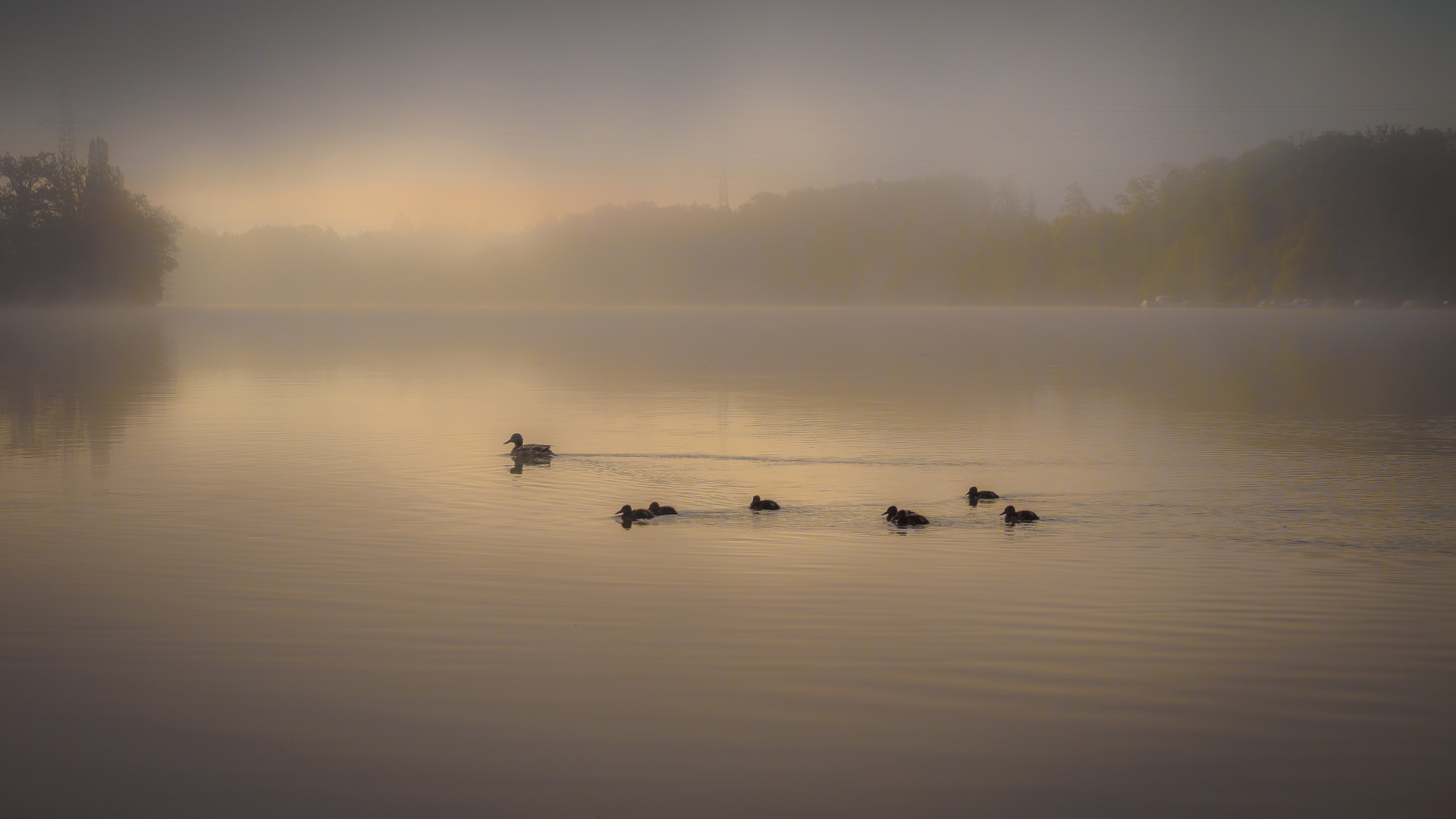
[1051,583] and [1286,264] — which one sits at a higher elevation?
[1286,264]

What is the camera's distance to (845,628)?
40.0ft

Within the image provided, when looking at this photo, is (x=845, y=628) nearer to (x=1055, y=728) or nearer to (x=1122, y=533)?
(x=1055, y=728)

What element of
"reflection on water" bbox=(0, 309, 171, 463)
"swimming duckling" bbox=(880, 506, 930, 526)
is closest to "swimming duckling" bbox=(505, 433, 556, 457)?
"reflection on water" bbox=(0, 309, 171, 463)

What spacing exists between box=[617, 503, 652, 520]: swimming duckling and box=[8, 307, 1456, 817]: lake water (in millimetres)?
295

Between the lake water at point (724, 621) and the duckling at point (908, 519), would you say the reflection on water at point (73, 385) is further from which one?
the duckling at point (908, 519)

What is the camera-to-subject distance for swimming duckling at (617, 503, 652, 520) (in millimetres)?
18580

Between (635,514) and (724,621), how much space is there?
6278 millimetres

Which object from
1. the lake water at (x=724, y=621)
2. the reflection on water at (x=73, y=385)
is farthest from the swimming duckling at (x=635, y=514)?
the reflection on water at (x=73, y=385)

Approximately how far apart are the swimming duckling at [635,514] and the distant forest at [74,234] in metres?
163

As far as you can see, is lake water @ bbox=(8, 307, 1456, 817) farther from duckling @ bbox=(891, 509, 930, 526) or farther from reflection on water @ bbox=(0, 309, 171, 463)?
reflection on water @ bbox=(0, 309, 171, 463)

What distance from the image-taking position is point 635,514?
18.6m

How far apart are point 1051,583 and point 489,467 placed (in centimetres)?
1343

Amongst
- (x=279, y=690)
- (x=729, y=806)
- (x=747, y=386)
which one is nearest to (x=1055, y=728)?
(x=729, y=806)

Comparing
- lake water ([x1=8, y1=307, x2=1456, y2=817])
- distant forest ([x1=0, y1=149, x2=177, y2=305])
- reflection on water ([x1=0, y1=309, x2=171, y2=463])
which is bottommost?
lake water ([x1=8, y1=307, x2=1456, y2=817])
